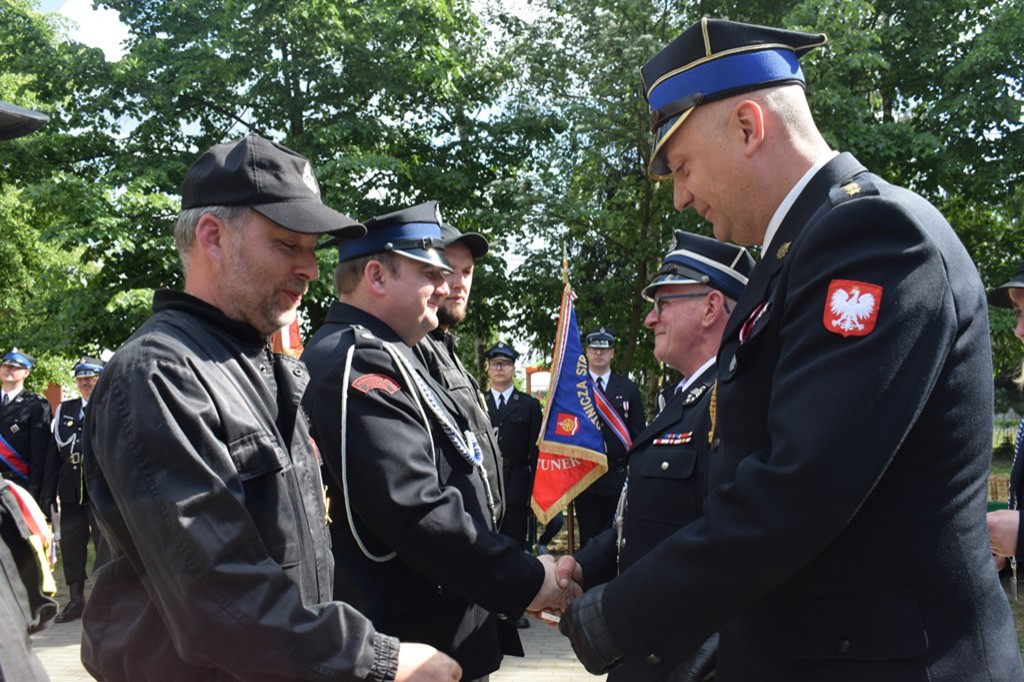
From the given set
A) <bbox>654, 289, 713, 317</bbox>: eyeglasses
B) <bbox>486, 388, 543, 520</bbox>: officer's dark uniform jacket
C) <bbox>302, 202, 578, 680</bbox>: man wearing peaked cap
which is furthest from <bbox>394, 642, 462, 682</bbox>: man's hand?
<bbox>486, 388, 543, 520</bbox>: officer's dark uniform jacket

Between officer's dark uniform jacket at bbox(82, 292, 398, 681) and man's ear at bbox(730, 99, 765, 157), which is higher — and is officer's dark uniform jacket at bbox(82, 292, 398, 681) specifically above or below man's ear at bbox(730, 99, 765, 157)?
below

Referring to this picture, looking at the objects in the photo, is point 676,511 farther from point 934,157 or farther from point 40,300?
point 40,300

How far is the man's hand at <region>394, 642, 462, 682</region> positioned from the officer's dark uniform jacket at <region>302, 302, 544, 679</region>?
0.70 meters

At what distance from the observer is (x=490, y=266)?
14.8 m

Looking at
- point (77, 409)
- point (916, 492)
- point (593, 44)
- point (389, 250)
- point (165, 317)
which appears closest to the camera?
point (916, 492)

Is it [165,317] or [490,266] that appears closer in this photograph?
[165,317]

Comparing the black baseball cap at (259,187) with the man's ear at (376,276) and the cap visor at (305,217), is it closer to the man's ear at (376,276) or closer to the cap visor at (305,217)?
the cap visor at (305,217)

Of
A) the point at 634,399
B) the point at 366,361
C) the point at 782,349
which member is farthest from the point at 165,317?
the point at 634,399

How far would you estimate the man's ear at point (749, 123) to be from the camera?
2094mm

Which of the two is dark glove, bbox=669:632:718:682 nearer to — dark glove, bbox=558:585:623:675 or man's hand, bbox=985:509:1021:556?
dark glove, bbox=558:585:623:675

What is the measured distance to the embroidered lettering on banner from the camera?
10.1 feet

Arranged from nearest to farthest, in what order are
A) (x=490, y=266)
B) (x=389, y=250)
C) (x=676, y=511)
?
(x=676, y=511) < (x=389, y=250) < (x=490, y=266)

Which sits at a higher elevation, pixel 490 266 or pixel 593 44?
pixel 593 44

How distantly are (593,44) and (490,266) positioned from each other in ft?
12.1
